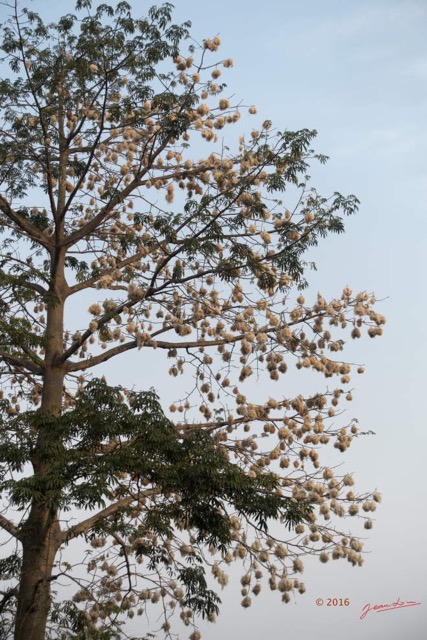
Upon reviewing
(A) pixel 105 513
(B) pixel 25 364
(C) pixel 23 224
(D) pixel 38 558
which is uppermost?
(C) pixel 23 224

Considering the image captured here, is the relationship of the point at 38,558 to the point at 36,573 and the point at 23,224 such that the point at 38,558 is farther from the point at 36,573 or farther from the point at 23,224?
the point at 23,224

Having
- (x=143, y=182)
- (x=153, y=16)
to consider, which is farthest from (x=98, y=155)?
(x=153, y=16)

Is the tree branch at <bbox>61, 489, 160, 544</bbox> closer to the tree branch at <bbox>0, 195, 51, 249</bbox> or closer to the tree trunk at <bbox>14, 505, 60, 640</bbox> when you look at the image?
the tree trunk at <bbox>14, 505, 60, 640</bbox>

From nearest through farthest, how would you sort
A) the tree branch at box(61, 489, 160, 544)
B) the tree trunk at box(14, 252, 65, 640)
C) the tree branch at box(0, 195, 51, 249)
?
the tree trunk at box(14, 252, 65, 640), the tree branch at box(61, 489, 160, 544), the tree branch at box(0, 195, 51, 249)

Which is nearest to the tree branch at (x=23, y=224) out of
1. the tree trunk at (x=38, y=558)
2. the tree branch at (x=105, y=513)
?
the tree trunk at (x=38, y=558)

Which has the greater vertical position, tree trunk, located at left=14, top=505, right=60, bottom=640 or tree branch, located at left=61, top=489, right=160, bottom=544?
tree branch, located at left=61, top=489, right=160, bottom=544

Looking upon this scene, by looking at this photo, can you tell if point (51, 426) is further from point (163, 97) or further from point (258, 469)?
point (163, 97)

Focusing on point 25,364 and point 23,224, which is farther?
point 23,224

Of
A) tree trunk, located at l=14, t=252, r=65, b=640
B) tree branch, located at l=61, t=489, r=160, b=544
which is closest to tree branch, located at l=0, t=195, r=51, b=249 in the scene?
tree trunk, located at l=14, t=252, r=65, b=640

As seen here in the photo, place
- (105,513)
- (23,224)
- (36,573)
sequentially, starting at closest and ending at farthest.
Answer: (36,573), (105,513), (23,224)

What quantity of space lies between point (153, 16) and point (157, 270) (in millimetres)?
3932

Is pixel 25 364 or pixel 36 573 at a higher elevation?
pixel 25 364

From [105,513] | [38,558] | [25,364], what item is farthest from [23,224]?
[38,558]

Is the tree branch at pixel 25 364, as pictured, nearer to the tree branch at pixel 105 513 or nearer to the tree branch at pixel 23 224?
the tree branch at pixel 23 224
